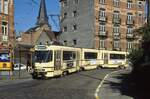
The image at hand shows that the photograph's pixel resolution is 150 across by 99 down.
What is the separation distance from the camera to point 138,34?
116 ft

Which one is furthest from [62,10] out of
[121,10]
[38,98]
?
[38,98]

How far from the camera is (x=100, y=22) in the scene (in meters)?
90.9

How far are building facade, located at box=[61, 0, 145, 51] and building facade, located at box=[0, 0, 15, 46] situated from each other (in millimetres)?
32419

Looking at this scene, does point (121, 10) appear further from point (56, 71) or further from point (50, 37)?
point (56, 71)

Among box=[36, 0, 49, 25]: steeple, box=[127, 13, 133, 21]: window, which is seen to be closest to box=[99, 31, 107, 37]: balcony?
box=[127, 13, 133, 21]: window

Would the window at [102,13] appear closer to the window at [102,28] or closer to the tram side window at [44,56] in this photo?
the window at [102,28]

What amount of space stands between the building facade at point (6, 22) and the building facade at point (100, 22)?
32.4 m

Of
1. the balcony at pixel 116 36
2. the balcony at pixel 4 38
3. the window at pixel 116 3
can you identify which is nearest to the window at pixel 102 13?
the window at pixel 116 3

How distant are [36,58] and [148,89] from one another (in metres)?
21.7

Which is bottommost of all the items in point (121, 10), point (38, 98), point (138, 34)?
point (38, 98)

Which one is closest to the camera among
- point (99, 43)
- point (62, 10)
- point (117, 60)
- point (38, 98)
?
point (38, 98)

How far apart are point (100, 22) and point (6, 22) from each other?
3605 cm

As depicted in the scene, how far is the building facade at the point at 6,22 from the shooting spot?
57000 millimetres

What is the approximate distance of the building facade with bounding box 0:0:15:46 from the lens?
187ft
